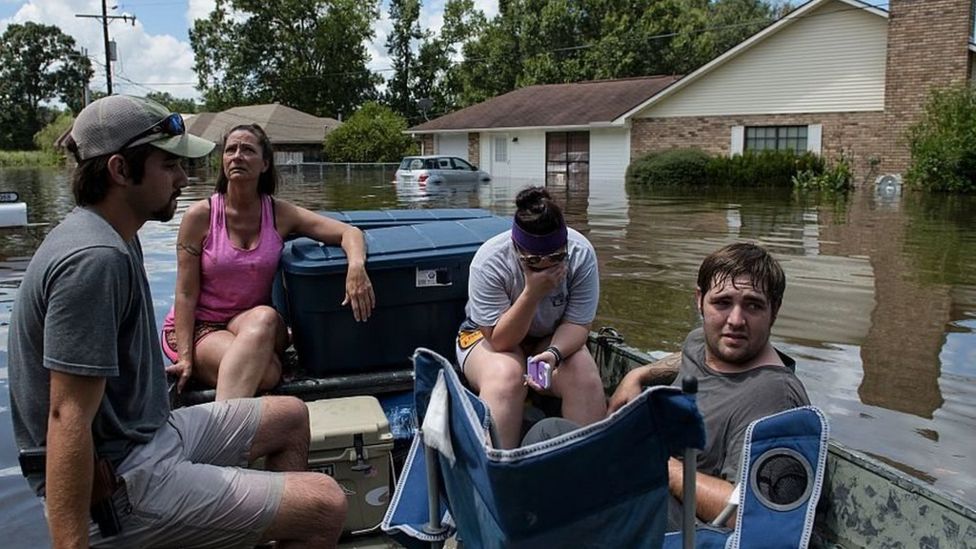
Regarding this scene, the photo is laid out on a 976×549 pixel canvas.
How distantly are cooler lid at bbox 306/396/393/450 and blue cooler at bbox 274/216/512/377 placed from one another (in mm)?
445

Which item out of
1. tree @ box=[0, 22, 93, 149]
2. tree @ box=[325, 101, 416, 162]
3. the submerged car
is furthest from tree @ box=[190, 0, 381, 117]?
the submerged car

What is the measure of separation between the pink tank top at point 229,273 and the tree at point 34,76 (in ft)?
292

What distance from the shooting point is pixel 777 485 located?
8.27 feet

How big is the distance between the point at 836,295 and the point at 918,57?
17.9 meters

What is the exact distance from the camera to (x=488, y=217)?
4.68 meters

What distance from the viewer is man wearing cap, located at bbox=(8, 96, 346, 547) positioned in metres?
2.08

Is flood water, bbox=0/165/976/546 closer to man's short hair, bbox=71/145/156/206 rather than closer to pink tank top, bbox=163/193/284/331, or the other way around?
pink tank top, bbox=163/193/284/331

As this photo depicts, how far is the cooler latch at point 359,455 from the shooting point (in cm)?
328

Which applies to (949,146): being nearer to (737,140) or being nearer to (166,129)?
(737,140)

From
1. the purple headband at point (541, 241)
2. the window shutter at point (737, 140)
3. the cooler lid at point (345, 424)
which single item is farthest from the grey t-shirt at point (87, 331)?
the window shutter at point (737, 140)

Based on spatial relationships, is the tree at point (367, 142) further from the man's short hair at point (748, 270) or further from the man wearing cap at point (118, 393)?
the man wearing cap at point (118, 393)

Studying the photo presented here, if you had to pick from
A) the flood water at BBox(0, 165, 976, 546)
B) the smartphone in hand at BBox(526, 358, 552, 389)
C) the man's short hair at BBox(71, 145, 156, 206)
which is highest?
the man's short hair at BBox(71, 145, 156, 206)

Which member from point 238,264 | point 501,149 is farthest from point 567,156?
point 238,264

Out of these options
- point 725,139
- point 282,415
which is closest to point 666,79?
point 725,139
